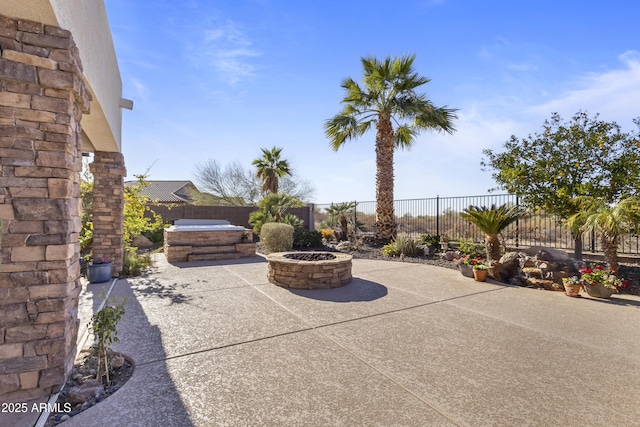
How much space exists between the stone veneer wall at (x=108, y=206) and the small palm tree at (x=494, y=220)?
822 centimetres

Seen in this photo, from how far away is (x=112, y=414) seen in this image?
2025 millimetres

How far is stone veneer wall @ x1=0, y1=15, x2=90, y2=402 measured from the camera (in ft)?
7.06

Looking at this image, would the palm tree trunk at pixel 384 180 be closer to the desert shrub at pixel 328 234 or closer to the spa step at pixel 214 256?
the desert shrub at pixel 328 234

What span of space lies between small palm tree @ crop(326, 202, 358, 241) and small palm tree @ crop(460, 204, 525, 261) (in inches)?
269

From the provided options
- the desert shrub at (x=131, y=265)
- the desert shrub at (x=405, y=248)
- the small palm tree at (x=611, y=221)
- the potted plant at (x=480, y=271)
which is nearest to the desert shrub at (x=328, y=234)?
the desert shrub at (x=405, y=248)

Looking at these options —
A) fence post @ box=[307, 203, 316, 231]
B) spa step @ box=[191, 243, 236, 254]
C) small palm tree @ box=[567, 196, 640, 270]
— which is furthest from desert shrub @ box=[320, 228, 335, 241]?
small palm tree @ box=[567, 196, 640, 270]

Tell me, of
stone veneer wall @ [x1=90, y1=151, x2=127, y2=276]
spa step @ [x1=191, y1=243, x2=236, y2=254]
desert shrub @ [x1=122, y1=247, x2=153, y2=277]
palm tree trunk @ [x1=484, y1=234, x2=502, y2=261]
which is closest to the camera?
stone veneer wall @ [x1=90, y1=151, x2=127, y2=276]

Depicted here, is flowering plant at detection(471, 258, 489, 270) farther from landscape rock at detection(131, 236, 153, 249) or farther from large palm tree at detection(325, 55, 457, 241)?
landscape rock at detection(131, 236, 153, 249)

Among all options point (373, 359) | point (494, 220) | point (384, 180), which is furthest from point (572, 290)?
point (384, 180)

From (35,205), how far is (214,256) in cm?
690

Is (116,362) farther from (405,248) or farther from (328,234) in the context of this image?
(328,234)

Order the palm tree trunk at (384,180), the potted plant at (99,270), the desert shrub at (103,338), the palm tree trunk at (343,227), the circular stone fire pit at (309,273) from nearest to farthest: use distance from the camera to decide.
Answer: the desert shrub at (103,338)
the circular stone fire pit at (309,273)
the potted plant at (99,270)
the palm tree trunk at (384,180)
the palm tree trunk at (343,227)

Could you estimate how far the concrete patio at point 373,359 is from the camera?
2.06m

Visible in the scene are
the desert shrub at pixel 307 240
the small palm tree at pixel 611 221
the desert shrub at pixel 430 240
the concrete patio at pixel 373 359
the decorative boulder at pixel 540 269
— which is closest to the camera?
the concrete patio at pixel 373 359
